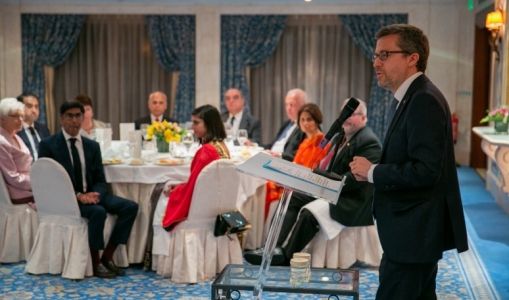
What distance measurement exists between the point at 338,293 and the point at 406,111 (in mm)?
1048

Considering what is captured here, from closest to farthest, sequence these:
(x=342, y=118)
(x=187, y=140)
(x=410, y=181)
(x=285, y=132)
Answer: (x=410, y=181) < (x=342, y=118) < (x=187, y=140) < (x=285, y=132)

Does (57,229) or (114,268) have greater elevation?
(57,229)

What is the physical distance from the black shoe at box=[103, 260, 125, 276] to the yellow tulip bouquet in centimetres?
134

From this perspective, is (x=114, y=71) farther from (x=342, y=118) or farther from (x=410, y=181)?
(x=410, y=181)

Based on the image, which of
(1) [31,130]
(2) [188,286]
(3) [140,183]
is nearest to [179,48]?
(1) [31,130]

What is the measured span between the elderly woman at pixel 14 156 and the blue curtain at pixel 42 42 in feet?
17.9

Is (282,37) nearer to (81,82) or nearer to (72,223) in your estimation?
(81,82)

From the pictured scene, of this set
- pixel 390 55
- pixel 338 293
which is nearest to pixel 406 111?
pixel 390 55

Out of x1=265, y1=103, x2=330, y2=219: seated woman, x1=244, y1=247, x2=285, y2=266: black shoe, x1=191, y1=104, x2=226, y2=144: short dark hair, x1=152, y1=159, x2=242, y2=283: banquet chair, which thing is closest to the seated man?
A: x1=244, y1=247, x2=285, y2=266: black shoe

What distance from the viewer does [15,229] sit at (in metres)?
5.21

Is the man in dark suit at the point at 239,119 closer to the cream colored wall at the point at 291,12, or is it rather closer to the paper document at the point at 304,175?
the cream colored wall at the point at 291,12

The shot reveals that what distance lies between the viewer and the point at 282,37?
35.2 feet

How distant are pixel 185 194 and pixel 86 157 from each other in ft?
2.74

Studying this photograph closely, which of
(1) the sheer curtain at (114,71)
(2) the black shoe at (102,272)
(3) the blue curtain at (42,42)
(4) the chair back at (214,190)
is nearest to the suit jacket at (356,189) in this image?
(4) the chair back at (214,190)
